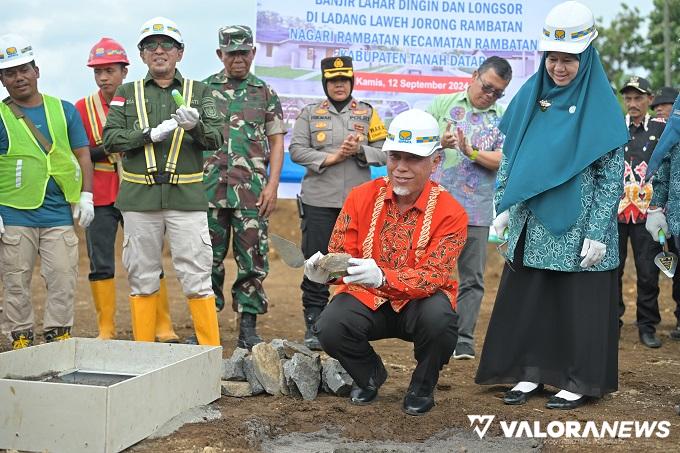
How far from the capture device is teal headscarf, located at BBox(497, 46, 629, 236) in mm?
4547

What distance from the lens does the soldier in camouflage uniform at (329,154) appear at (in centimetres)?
630

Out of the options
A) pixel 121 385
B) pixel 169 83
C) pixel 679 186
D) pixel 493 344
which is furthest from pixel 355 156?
pixel 121 385

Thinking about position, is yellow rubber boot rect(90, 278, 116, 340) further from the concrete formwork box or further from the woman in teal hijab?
the woman in teal hijab

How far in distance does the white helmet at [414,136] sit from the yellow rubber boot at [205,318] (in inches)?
66.3

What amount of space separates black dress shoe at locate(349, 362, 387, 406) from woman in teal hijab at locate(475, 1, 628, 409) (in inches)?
25.9

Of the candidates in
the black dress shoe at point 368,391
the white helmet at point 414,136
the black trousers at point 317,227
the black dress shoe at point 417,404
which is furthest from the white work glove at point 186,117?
the black dress shoe at point 417,404

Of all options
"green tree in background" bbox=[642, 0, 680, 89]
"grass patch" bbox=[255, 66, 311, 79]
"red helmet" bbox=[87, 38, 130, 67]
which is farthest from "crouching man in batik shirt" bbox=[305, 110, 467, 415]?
"green tree in background" bbox=[642, 0, 680, 89]

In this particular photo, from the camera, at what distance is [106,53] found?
21.3ft

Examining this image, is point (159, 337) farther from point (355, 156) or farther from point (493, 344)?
point (493, 344)

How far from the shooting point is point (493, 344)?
4.91 m

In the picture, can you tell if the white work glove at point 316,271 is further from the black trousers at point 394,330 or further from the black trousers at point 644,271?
the black trousers at point 644,271

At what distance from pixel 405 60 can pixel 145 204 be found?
358cm

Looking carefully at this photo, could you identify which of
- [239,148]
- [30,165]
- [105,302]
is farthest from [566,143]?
[105,302]

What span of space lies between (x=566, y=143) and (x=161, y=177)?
2406 millimetres
